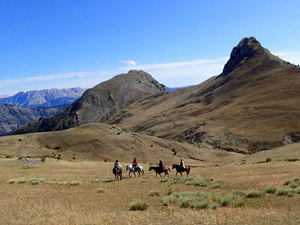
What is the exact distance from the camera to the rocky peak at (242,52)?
17564cm

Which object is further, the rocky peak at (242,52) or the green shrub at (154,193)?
the rocky peak at (242,52)

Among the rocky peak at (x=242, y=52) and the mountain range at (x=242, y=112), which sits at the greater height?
the rocky peak at (x=242, y=52)

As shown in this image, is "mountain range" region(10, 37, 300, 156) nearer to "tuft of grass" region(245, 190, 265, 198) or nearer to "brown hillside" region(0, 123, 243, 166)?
"brown hillside" region(0, 123, 243, 166)

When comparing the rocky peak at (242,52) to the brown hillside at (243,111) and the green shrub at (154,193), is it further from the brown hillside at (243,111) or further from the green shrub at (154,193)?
the green shrub at (154,193)

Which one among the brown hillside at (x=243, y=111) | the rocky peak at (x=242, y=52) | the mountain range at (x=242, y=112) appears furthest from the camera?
the rocky peak at (x=242, y=52)

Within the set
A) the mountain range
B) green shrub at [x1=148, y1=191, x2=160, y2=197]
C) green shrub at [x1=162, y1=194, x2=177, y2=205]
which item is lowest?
green shrub at [x1=148, y1=191, x2=160, y2=197]

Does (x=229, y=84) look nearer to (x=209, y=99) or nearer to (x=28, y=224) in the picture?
(x=209, y=99)

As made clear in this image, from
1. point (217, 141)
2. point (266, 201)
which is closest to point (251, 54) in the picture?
point (217, 141)

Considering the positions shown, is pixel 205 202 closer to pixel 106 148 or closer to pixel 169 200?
pixel 169 200

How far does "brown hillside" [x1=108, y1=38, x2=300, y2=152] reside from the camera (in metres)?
97.1

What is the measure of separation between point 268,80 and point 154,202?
431 ft

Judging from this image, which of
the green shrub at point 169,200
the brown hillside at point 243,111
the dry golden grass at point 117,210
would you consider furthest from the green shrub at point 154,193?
the brown hillside at point 243,111

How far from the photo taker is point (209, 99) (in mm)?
154250

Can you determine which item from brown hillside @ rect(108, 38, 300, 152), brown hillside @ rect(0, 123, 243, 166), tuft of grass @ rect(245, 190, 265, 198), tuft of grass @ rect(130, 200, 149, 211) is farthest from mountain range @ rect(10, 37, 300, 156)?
tuft of grass @ rect(130, 200, 149, 211)
